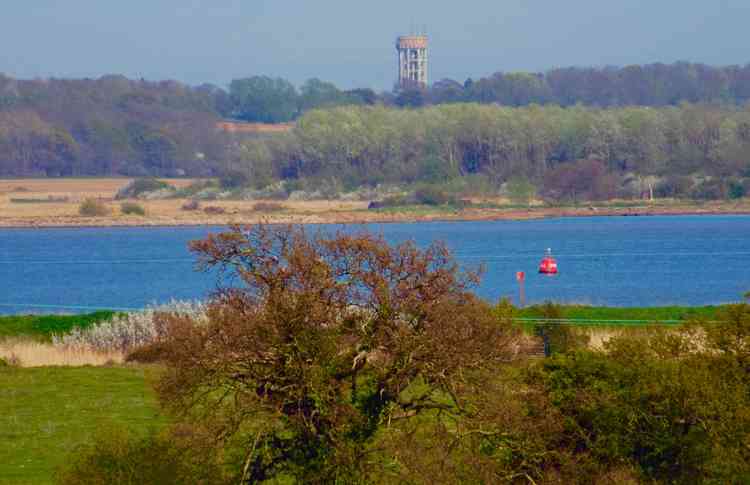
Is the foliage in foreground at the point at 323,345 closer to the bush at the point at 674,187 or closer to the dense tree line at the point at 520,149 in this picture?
the dense tree line at the point at 520,149

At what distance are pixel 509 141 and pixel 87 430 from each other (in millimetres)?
97087

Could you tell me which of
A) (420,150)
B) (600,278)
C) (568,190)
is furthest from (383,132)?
(600,278)

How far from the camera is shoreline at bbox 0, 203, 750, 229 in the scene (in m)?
92.0

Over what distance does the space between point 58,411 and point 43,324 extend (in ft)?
38.4

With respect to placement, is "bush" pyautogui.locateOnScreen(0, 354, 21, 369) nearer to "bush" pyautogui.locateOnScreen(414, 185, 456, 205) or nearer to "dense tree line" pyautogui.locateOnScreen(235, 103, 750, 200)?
"bush" pyautogui.locateOnScreen(414, 185, 456, 205)

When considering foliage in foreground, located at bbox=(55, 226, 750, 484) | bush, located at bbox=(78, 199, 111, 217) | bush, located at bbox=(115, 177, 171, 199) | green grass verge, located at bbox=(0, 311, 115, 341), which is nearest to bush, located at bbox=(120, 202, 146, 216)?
bush, located at bbox=(78, 199, 111, 217)

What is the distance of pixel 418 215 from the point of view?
3762 inches

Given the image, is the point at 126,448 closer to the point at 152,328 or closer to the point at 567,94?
the point at 152,328

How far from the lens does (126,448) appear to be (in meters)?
9.74

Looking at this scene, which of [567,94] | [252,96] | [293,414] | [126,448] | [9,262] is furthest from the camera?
[567,94]

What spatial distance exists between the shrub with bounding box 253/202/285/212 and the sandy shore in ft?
0.74

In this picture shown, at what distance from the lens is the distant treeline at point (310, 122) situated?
11031 centimetres

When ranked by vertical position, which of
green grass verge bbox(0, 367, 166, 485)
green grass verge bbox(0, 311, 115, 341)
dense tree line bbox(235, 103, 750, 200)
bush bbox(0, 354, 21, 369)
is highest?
green grass verge bbox(0, 367, 166, 485)

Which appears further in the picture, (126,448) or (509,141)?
(509,141)
